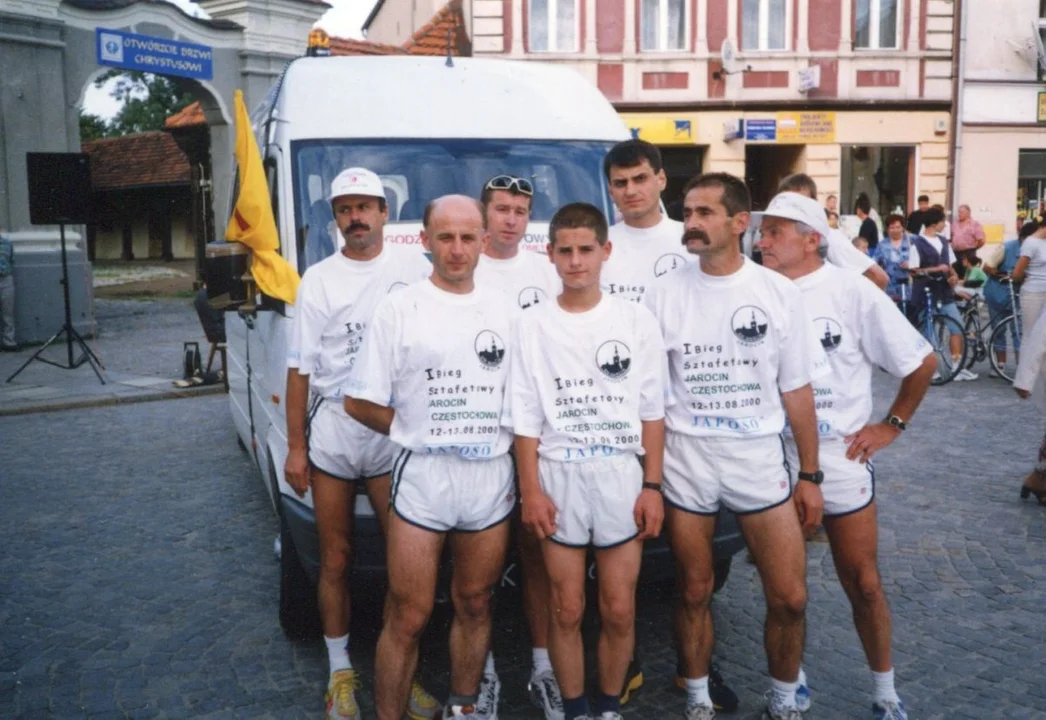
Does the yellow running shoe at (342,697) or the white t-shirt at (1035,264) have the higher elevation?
the white t-shirt at (1035,264)

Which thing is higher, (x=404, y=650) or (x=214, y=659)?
(x=404, y=650)

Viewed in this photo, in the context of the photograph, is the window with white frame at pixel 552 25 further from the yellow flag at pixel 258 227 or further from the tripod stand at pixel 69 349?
the yellow flag at pixel 258 227

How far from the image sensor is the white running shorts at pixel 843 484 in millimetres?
3723

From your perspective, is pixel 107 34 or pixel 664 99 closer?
pixel 107 34

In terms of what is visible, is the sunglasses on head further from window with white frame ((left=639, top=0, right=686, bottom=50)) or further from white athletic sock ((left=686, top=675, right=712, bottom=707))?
window with white frame ((left=639, top=0, right=686, bottom=50))

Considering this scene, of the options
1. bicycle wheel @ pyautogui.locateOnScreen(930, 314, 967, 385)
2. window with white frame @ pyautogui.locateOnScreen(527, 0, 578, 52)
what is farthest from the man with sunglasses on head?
window with white frame @ pyautogui.locateOnScreen(527, 0, 578, 52)

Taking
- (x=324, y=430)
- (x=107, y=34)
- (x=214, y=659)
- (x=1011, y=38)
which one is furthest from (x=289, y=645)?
(x=1011, y=38)

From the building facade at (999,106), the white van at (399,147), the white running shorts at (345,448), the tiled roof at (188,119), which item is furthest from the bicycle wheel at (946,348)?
the tiled roof at (188,119)

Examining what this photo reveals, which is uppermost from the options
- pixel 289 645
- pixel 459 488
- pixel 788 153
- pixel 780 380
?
pixel 788 153

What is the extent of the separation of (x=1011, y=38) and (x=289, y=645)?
74.7 ft

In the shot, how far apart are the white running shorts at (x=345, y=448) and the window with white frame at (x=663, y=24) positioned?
19.6 meters

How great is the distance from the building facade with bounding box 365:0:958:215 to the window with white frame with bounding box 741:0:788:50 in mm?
23

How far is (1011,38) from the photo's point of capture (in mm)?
22500

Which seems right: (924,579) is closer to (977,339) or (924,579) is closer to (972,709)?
(972,709)
